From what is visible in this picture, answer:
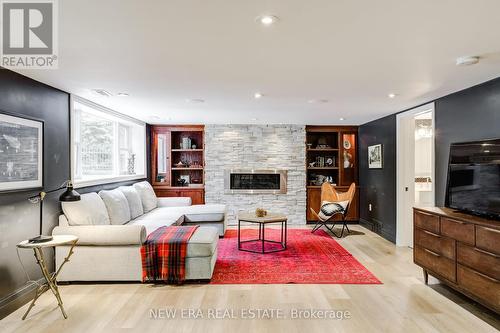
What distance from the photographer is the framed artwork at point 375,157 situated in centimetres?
583

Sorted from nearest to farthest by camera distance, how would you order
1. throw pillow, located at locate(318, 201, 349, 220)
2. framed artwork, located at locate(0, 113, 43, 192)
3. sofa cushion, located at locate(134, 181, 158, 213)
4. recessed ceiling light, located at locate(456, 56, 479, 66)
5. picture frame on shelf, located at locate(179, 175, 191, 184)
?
recessed ceiling light, located at locate(456, 56, 479, 66) → framed artwork, located at locate(0, 113, 43, 192) → sofa cushion, located at locate(134, 181, 158, 213) → throw pillow, located at locate(318, 201, 349, 220) → picture frame on shelf, located at locate(179, 175, 191, 184)

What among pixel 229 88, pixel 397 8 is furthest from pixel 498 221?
pixel 229 88

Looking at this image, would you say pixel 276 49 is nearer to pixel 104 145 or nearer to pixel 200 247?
pixel 200 247

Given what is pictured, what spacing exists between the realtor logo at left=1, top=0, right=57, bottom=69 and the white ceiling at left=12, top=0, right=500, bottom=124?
76 millimetres

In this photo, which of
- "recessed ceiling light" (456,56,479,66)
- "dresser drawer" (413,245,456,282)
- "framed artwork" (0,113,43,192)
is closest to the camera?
"recessed ceiling light" (456,56,479,66)

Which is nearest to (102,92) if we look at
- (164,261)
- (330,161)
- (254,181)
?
(164,261)

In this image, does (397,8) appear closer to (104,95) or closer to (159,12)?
(159,12)

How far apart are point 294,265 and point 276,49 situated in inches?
111

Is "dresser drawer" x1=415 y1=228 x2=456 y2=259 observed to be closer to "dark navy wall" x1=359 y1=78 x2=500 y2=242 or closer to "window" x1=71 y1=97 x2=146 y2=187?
"dark navy wall" x1=359 y1=78 x2=500 y2=242

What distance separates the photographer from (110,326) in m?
2.59

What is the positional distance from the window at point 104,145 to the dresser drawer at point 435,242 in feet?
13.8

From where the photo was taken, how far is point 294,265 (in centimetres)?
412

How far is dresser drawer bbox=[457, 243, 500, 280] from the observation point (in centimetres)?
253

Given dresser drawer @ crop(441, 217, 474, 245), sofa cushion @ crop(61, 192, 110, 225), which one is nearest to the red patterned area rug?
dresser drawer @ crop(441, 217, 474, 245)
